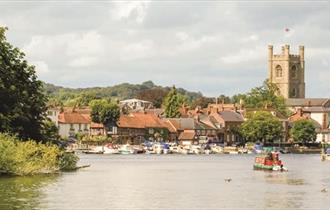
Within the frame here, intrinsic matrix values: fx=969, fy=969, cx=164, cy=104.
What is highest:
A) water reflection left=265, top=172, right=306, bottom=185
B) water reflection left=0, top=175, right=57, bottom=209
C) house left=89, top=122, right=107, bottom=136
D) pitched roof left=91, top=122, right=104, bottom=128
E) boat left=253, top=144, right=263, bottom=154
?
pitched roof left=91, top=122, right=104, bottom=128

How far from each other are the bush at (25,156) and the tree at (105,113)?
10496 cm

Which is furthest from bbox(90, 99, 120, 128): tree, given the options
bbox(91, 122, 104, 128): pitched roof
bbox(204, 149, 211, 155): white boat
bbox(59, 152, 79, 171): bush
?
bbox(59, 152, 79, 171): bush

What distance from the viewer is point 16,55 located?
83.8 meters

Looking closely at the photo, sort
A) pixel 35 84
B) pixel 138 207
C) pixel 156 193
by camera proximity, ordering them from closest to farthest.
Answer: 1. pixel 138 207
2. pixel 156 193
3. pixel 35 84

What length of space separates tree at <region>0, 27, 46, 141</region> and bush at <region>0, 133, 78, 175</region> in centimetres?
196

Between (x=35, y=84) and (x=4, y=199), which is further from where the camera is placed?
(x=35, y=84)

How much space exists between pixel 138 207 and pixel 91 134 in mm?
141550

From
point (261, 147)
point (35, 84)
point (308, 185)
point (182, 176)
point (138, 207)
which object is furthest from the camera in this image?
point (261, 147)

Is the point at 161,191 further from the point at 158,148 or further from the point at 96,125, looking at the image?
the point at 96,125

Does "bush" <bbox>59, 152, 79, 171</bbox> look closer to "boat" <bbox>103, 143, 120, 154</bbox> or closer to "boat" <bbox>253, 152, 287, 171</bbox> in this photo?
"boat" <bbox>253, 152, 287, 171</bbox>

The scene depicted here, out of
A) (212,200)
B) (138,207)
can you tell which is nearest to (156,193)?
(212,200)

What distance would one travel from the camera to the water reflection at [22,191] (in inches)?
2245

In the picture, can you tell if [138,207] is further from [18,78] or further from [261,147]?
[261,147]

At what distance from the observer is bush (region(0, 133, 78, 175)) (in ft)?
244
